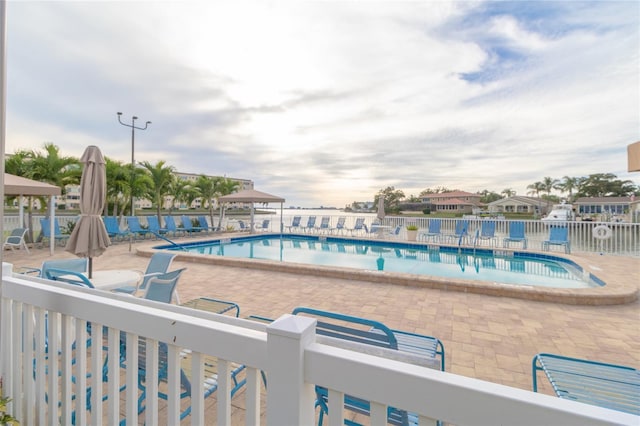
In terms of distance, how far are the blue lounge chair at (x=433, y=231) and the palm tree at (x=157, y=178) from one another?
1160 centimetres

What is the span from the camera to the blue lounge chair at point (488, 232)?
10633 mm

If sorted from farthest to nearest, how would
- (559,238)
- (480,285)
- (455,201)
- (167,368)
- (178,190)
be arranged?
(455,201)
(178,190)
(559,238)
(480,285)
(167,368)

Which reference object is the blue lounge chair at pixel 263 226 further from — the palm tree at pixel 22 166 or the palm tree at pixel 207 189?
the palm tree at pixel 22 166

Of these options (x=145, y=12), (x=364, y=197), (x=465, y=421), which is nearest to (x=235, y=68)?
(x=145, y=12)

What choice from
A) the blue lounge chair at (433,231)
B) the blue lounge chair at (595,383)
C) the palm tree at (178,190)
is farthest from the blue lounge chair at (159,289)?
the palm tree at (178,190)

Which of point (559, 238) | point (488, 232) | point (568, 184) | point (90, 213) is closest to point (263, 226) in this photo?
point (488, 232)

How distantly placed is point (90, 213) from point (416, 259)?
8258 millimetres

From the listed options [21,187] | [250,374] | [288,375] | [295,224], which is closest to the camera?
[288,375]

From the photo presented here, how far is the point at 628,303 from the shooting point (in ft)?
15.4

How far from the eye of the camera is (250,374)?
38.8 inches

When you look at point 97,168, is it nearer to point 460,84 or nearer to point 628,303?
point 628,303

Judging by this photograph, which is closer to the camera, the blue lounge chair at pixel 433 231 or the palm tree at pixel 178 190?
the blue lounge chair at pixel 433 231

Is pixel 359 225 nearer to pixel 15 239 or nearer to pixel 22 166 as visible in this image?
pixel 15 239

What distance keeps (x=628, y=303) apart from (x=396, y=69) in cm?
705
